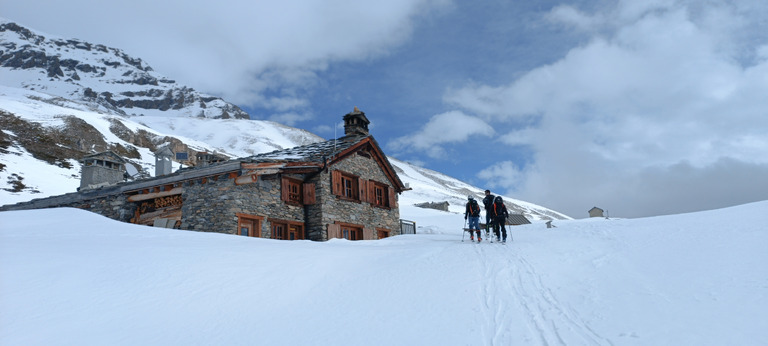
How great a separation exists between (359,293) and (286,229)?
1185 cm

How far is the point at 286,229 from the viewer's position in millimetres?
19125

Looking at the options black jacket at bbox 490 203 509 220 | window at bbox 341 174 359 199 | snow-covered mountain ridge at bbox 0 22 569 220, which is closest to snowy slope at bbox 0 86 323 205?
snow-covered mountain ridge at bbox 0 22 569 220

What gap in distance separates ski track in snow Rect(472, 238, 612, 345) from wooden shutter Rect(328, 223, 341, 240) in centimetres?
1099

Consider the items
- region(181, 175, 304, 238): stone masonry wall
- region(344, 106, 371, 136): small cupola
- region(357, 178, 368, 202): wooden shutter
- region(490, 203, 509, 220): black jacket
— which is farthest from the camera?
region(344, 106, 371, 136): small cupola

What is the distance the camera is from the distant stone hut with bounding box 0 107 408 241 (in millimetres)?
16984

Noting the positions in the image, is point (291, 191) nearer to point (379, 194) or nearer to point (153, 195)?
point (153, 195)

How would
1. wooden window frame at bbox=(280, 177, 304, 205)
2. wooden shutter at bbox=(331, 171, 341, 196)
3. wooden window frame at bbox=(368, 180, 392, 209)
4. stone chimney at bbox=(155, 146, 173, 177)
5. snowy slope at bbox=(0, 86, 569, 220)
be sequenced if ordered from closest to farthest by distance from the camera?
wooden window frame at bbox=(280, 177, 304, 205) < wooden shutter at bbox=(331, 171, 341, 196) < wooden window frame at bbox=(368, 180, 392, 209) < stone chimney at bbox=(155, 146, 173, 177) < snowy slope at bbox=(0, 86, 569, 220)

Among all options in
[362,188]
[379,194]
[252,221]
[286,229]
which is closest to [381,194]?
[379,194]

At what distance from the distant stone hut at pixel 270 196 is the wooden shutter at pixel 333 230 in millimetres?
42

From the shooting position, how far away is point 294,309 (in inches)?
274

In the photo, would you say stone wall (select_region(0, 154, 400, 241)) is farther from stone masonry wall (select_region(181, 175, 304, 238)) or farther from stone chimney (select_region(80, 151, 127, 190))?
Result: stone chimney (select_region(80, 151, 127, 190))

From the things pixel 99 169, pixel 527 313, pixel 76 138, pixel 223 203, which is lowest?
pixel 527 313

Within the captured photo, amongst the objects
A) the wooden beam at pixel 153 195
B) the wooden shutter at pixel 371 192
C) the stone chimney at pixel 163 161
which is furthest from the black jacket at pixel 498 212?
the stone chimney at pixel 163 161

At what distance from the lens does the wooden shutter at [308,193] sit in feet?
65.6
